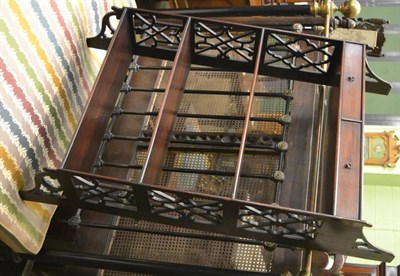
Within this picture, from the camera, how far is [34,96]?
5.24 feet

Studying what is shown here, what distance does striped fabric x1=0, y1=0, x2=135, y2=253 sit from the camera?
1.46 meters

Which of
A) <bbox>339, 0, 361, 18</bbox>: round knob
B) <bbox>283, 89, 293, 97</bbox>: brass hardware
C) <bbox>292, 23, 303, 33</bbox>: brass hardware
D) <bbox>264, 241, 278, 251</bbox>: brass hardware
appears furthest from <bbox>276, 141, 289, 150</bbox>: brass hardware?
<bbox>339, 0, 361, 18</bbox>: round knob

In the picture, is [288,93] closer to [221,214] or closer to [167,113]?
[167,113]

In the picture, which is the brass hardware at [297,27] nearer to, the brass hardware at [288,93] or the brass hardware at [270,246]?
the brass hardware at [288,93]

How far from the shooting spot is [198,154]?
6.23ft

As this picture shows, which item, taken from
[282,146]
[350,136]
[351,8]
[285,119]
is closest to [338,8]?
[351,8]

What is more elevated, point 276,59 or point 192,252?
point 276,59

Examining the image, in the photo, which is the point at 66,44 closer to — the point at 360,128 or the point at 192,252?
the point at 192,252

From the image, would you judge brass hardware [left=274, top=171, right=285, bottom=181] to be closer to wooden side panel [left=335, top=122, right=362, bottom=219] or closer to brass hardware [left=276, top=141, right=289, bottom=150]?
brass hardware [left=276, top=141, right=289, bottom=150]

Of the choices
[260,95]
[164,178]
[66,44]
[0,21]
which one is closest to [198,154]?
[164,178]

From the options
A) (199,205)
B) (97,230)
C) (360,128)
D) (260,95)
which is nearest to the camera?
(199,205)

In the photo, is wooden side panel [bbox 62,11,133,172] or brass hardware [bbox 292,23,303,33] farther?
brass hardware [bbox 292,23,303,33]

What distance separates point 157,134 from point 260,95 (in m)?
0.58

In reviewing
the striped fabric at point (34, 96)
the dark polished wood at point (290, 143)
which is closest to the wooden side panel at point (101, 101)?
the dark polished wood at point (290, 143)
